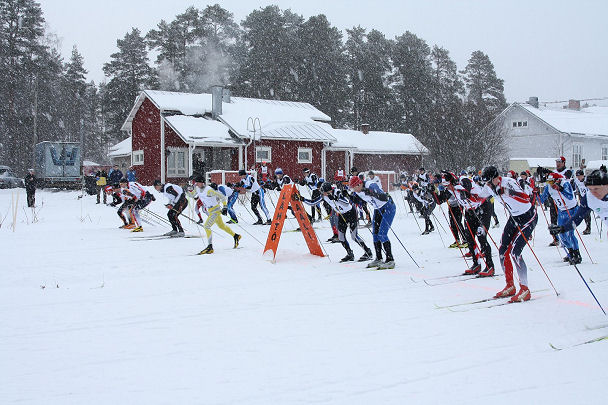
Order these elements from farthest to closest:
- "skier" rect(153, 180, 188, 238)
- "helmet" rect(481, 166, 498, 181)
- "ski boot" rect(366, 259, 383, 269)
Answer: "skier" rect(153, 180, 188, 238), "ski boot" rect(366, 259, 383, 269), "helmet" rect(481, 166, 498, 181)

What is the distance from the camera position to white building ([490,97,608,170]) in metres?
42.0

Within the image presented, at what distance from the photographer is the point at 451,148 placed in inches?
1326

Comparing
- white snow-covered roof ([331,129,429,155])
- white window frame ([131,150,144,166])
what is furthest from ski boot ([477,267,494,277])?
white snow-covered roof ([331,129,429,155])

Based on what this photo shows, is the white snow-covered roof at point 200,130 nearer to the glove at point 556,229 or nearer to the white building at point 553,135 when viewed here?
the white building at point 553,135

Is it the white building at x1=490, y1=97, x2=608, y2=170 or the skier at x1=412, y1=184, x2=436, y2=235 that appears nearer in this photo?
the skier at x1=412, y1=184, x2=436, y2=235

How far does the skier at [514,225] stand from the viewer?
22.7 ft

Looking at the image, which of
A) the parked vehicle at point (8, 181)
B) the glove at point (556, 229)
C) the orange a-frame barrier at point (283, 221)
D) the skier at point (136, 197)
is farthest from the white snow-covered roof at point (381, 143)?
the glove at point (556, 229)

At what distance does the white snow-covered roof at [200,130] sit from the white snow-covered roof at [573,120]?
26501 millimetres

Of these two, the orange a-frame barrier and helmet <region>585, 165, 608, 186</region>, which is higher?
helmet <region>585, 165, 608, 186</region>

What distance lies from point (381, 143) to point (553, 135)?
13.8 metres

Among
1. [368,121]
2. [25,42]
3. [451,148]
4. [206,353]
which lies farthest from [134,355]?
[368,121]

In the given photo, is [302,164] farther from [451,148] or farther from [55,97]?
[55,97]

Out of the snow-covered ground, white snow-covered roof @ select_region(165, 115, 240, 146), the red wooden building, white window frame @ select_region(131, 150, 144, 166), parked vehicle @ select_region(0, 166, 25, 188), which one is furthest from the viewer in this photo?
parked vehicle @ select_region(0, 166, 25, 188)

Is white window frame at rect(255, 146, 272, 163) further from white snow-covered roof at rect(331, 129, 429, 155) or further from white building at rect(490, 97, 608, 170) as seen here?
white building at rect(490, 97, 608, 170)
